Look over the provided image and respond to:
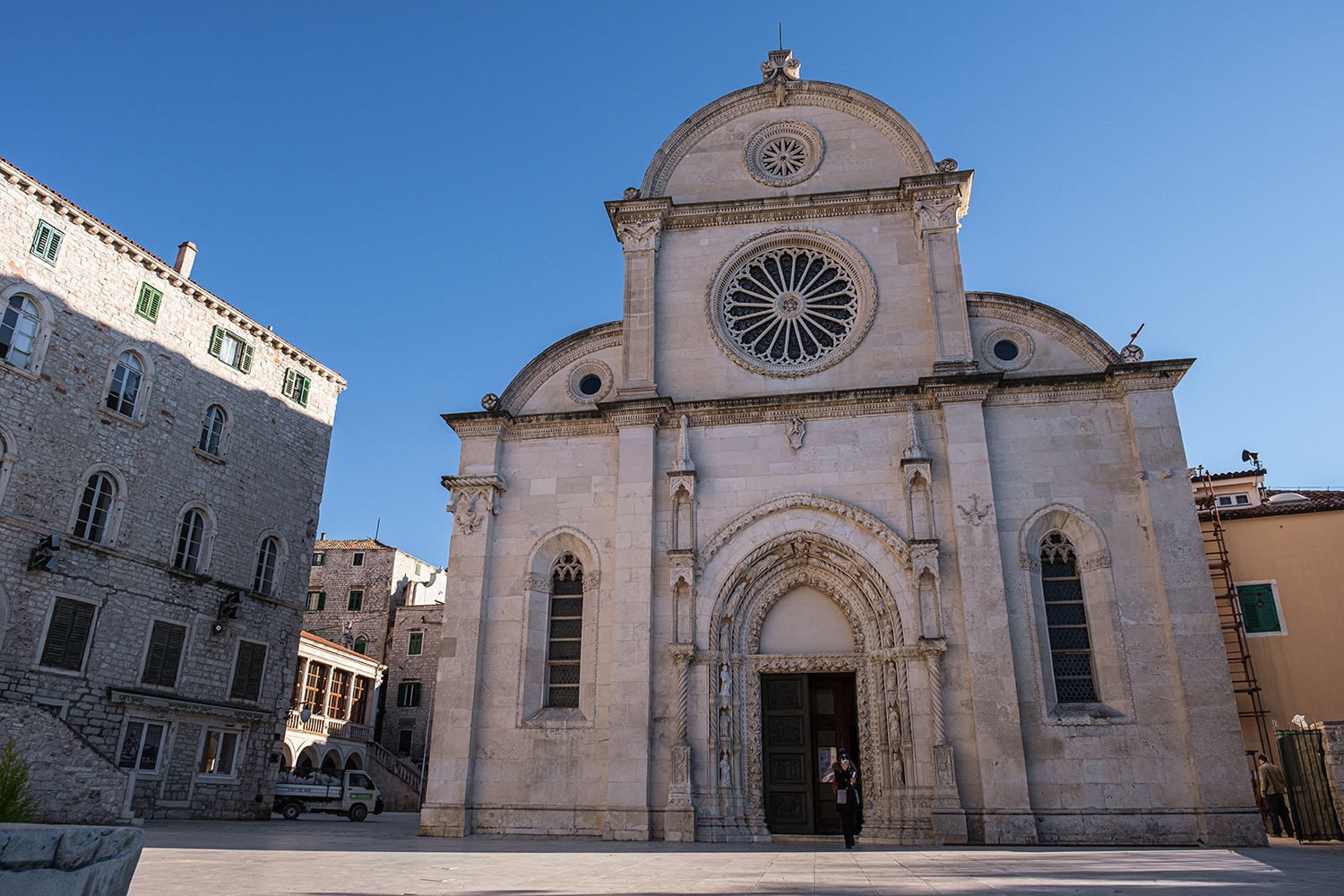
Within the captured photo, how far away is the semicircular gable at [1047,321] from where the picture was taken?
61.4 ft

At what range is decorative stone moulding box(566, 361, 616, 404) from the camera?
20.6 m

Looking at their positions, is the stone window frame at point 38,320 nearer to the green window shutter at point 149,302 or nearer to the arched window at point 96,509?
the green window shutter at point 149,302

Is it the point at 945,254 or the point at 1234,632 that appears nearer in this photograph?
the point at 945,254

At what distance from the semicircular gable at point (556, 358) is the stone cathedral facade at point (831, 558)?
0.07m

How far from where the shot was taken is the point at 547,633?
18.8 meters

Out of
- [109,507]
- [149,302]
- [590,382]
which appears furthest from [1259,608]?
[149,302]

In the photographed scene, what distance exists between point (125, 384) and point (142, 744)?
9003 mm

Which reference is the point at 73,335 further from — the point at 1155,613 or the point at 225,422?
the point at 1155,613

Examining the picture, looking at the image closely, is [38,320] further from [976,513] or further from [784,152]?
[976,513]

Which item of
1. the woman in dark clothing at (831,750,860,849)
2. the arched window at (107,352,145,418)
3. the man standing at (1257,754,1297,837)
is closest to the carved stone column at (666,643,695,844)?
the woman in dark clothing at (831,750,860,849)

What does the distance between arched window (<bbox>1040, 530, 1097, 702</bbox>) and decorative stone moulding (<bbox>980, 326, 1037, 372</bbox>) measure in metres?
3.75

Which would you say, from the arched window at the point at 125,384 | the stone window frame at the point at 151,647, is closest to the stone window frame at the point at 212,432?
the arched window at the point at 125,384

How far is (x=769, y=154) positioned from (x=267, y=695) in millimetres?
20671

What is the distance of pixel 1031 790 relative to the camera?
1576 cm
